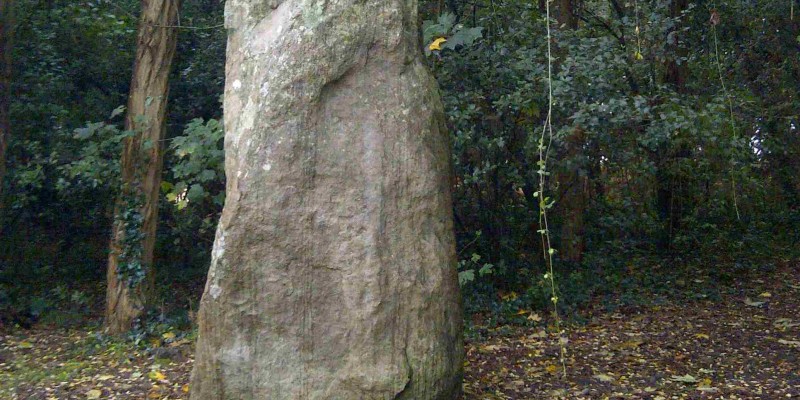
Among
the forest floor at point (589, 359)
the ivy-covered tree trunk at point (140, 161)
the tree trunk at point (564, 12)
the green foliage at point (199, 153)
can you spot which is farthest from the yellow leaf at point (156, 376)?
the tree trunk at point (564, 12)

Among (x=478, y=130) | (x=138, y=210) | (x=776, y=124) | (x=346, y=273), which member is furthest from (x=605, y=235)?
(x=346, y=273)

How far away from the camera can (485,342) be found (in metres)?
7.26

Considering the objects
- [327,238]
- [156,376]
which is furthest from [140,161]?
[327,238]

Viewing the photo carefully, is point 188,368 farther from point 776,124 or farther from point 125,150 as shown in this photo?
point 776,124

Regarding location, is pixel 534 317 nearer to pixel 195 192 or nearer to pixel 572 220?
pixel 572 220

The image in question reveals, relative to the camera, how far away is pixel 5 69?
341 inches

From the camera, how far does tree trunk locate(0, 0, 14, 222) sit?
853 centimetres

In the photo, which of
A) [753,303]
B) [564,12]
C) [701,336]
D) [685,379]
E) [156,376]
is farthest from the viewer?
[564,12]

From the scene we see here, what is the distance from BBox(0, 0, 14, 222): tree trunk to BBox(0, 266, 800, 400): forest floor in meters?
2.08

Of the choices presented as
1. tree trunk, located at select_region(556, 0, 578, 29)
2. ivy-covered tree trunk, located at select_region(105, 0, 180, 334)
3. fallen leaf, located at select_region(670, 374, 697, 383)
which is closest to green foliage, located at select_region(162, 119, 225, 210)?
ivy-covered tree trunk, located at select_region(105, 0, 180, 334)

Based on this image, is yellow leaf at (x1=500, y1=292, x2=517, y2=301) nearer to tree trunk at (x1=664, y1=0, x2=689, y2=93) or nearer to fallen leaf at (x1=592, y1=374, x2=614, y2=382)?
fallen leaf at (x1=592, y1=374, x2=614, y2=382)

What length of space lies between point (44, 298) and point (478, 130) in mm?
5935

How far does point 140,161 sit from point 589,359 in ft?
16.2

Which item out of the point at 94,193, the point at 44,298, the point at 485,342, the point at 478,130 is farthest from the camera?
the point at 94,193
